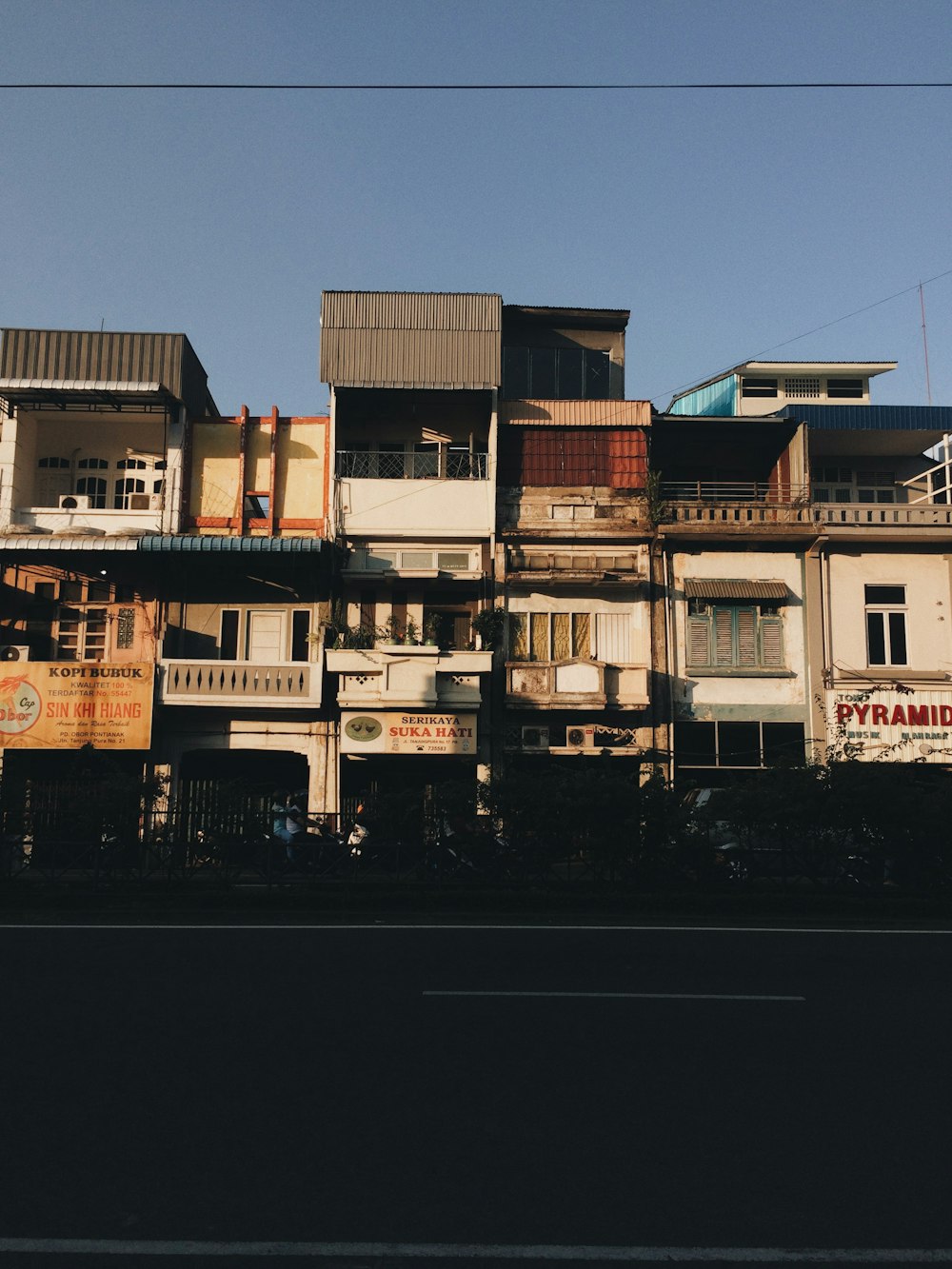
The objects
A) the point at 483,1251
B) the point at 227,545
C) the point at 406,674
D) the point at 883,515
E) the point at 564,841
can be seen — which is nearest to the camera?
the point at 483,1251

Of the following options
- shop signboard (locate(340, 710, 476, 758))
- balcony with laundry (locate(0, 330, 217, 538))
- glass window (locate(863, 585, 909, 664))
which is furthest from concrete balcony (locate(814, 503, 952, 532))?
balcony with laundry (locate(0, 330, 217, 538))

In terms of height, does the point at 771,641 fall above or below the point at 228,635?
below

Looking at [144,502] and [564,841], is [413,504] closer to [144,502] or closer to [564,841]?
[144,502]

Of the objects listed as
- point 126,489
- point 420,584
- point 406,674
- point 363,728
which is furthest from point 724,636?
point 126,489

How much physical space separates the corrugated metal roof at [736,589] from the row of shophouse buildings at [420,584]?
0.24 feet

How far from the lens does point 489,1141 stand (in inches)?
242

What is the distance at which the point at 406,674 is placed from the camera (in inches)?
1027

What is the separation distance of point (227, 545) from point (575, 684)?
9393 mm

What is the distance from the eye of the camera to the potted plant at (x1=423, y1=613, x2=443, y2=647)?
26.3 m

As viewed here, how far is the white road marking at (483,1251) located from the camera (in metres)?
4.86

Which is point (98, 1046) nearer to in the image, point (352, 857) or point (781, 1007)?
point (781, 1007)

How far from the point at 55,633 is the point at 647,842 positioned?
17.8 m

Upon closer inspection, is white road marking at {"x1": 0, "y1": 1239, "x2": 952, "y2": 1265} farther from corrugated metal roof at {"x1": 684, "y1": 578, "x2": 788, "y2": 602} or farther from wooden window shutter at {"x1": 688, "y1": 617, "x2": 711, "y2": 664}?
corrugated metal roof at {"x1": 684, "y1": 578, "x2": 788, "y2": 602}

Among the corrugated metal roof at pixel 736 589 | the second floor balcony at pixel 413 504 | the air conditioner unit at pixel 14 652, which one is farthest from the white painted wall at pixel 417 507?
the air conditioner unit at pixel 14 652
